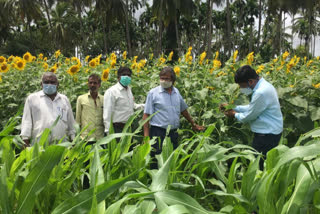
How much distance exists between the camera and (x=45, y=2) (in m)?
27.4

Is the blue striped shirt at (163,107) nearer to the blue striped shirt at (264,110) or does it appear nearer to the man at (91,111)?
the man at (91,111)

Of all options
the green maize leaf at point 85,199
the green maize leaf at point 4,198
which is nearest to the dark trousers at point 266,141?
the green maize leaf at point 85,199

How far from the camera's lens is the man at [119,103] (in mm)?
3373

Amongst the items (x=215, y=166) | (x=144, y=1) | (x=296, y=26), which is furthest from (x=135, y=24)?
(x=215, y=166)

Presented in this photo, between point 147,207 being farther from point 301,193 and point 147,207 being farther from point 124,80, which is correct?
point 124,80

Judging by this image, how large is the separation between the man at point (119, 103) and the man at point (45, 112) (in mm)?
443

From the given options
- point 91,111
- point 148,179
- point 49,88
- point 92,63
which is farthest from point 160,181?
point 92,63

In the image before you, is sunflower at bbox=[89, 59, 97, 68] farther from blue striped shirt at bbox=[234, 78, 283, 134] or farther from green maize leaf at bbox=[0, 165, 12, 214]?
green maize leaf at bbox=[0, 165, 12, 214]

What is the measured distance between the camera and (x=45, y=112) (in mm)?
2932

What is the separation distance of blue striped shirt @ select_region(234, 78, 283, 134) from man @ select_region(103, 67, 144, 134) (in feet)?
4.17

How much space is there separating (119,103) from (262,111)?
150 centimetres

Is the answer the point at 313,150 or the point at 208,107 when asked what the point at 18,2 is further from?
the point at 313,150

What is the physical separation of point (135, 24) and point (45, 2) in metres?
12.1

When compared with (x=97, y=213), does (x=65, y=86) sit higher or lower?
higher
